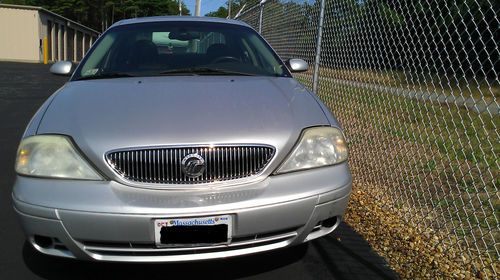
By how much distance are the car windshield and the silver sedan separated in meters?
0.79

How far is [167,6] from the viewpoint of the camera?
66875mm

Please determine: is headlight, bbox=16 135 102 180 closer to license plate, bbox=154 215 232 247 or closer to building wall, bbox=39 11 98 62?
license plate, bbox=154 215 232 247

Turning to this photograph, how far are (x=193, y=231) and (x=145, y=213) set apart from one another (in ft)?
0.83

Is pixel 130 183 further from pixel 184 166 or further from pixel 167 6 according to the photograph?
pixel 167 6

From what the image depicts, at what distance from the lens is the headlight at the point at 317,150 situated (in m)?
2.53

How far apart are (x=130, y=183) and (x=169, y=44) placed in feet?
7.33

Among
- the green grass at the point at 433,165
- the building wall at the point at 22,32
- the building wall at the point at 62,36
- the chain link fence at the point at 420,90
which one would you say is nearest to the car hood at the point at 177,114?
the chain link fence at the point at 420,90

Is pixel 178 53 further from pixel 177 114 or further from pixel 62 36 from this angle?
pixel 62 36

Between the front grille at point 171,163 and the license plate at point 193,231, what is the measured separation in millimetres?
201

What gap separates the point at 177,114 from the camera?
260 cm

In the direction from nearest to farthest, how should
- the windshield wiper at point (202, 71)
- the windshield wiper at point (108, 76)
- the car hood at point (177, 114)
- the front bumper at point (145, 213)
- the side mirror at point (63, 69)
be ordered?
1. the front bumper at point (145, 213)
2. the car hood at point (177, 114)
3. the windshield wiper at point (108, 76)
4. the windshield wiper at point (202, 71)
5. the side mirror at point (63, 69)

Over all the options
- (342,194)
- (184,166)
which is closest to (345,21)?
(342,194)

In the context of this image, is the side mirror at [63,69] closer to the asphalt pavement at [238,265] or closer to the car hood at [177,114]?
the car hood at [177,114]

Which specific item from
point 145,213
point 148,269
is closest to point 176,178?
point 145,213
